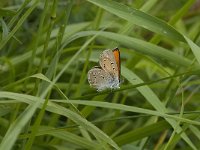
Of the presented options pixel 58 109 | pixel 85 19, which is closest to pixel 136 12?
pixel 58 109

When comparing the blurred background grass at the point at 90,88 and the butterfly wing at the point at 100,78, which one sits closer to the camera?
the blurred background grass at the point at 90,88

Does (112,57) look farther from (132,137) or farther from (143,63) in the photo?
(143,63)

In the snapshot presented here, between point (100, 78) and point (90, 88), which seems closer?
point (100, 78)

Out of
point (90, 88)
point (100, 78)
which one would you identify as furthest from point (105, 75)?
point (90, 88)

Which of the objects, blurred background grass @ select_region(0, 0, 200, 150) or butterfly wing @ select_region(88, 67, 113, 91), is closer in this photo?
blurred background grass @ select_region(0, 0, 200, 150)

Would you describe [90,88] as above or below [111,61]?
above

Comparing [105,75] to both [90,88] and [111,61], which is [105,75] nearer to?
[111,61]
